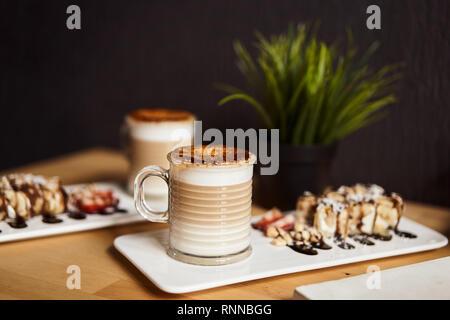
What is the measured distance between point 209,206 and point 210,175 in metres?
0.05

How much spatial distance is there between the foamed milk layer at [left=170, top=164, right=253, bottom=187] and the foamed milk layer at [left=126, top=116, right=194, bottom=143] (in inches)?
12.4

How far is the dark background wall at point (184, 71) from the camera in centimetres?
117

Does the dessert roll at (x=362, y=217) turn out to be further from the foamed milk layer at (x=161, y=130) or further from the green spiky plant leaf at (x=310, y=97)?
the foamed milk layer at (x=161, y=130)

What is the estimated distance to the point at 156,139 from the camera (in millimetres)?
1098

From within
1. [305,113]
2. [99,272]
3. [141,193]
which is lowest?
[99,272]

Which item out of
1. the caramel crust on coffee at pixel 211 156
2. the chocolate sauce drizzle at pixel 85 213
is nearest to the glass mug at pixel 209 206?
the caramel crust on coffee at pixel 211 156

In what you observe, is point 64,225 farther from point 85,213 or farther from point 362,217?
point 362,217

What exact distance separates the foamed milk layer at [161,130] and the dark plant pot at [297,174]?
0.64 feet

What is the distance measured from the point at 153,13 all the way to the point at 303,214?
838 mm

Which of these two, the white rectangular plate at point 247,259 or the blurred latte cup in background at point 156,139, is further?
the blurred latte cup in background at point 156,139

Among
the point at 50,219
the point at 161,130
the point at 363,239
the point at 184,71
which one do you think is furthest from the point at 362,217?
the point at 184,71

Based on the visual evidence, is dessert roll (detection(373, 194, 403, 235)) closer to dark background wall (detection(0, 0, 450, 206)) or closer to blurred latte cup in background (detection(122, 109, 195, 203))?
dark background wall (detection(0, 0, 450, 206))

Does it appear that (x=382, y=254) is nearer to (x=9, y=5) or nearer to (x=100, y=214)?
(x=100, y=214)


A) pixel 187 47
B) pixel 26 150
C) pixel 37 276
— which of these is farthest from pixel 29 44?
pixel 37 276
